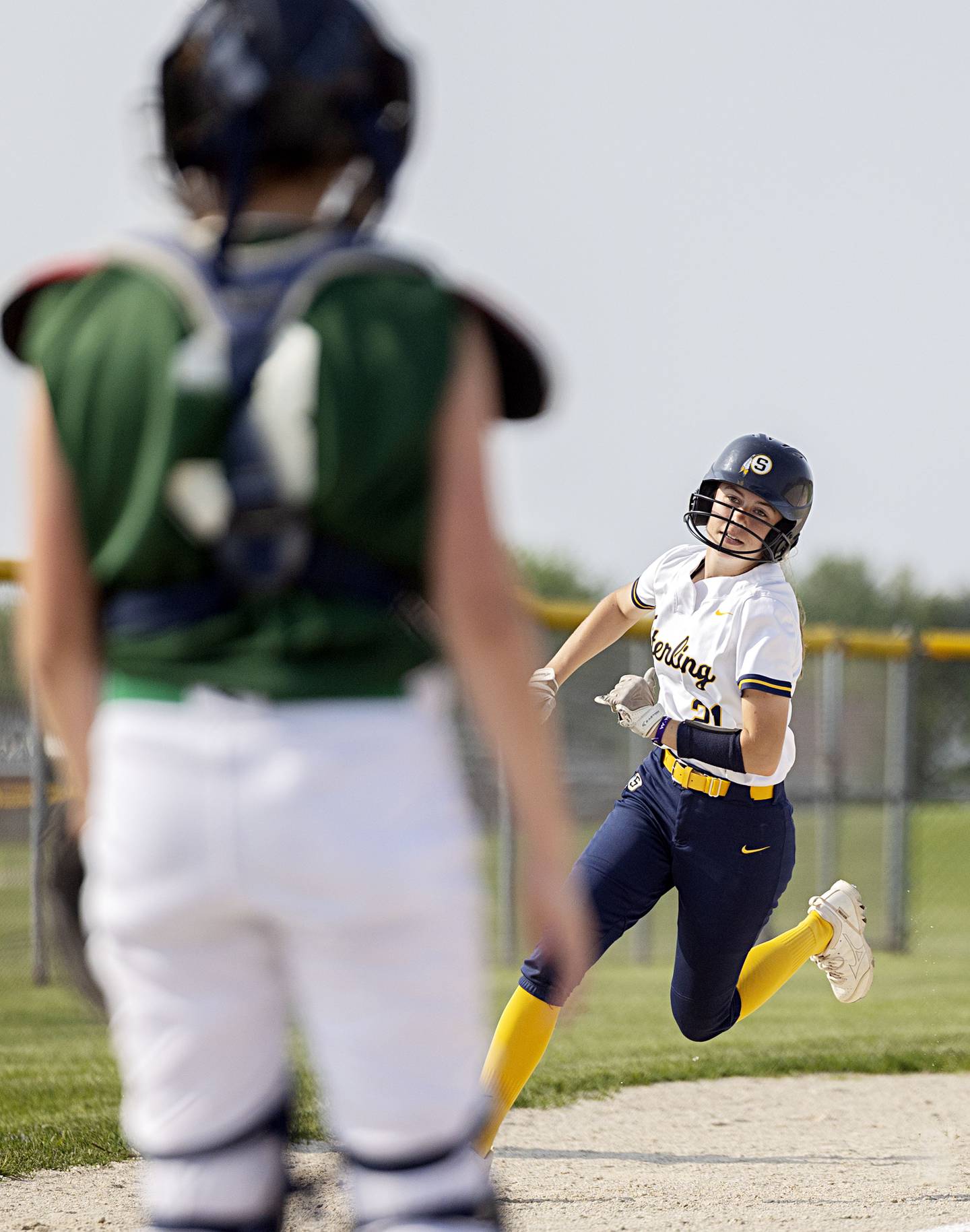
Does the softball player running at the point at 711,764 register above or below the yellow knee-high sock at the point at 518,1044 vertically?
above

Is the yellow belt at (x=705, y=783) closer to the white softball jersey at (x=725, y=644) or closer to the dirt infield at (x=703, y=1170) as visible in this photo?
the white softball jersey at (x=725, y=644)

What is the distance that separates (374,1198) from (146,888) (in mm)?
425

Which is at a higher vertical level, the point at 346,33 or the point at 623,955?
the point at 346,33

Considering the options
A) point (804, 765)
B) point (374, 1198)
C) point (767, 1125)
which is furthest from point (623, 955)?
point (374, 1198)

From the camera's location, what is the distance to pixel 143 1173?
4832mm

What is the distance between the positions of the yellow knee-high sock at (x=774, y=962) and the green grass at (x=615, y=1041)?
82 cm

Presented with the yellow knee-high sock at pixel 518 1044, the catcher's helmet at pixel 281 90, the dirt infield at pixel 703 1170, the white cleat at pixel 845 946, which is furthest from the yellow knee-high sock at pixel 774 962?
the catcher's helmet at pixel 281 90

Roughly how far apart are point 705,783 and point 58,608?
2940 mm

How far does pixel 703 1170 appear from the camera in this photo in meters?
4.95

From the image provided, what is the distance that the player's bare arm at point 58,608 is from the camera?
69.9 inches

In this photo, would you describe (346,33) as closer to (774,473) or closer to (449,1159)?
(449,1159)

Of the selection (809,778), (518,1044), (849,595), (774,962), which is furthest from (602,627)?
(849,595)

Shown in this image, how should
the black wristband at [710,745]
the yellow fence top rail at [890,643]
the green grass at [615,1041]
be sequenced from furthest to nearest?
1. the yellow fence top rail at [890,643]
2. the green grass at [615,1041]
3. the black wristband at [710,745]

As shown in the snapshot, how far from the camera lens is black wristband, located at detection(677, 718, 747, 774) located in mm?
4395
